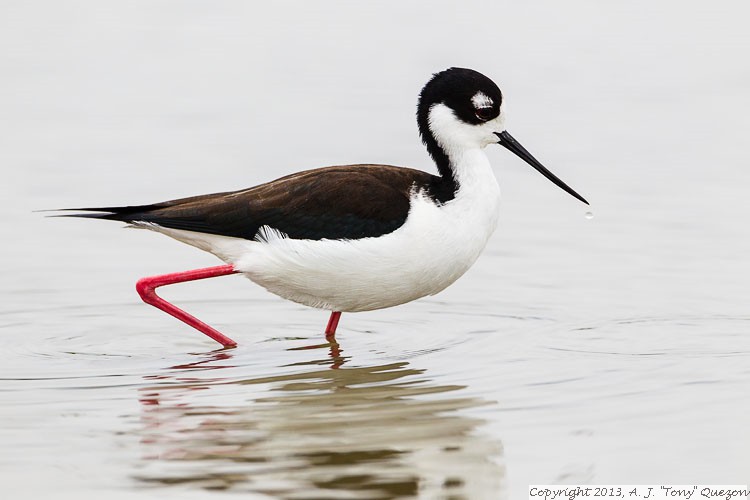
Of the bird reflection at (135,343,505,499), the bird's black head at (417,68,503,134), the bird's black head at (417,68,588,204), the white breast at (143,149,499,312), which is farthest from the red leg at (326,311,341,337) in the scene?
the bird's black head at (417,68,503,134)

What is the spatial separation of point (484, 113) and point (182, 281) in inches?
90.6

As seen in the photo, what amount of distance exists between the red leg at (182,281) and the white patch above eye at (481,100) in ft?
5.86

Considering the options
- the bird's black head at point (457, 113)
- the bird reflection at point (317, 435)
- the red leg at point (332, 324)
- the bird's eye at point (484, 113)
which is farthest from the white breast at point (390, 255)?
the bird reflection at point (317, 435)

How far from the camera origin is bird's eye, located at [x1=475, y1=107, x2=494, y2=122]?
9539mm

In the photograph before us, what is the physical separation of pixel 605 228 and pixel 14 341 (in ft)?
16.7

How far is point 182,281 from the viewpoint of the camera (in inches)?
388

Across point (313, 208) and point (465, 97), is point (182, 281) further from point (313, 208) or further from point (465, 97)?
point (465, 97)

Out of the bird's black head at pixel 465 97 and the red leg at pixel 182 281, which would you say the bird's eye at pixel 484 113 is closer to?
the bird's black head at pixel 465 97

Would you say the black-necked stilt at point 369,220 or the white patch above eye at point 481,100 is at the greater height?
the white patch above eye at point 481,100

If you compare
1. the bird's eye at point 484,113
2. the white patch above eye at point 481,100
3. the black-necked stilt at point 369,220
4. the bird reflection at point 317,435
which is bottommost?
the bird reflection at point 317,435

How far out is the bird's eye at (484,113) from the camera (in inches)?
376

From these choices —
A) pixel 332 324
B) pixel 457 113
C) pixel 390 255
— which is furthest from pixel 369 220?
pixel 332 324

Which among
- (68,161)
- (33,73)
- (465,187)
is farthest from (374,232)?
(33,73)

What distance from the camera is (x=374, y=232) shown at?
8969 mm
